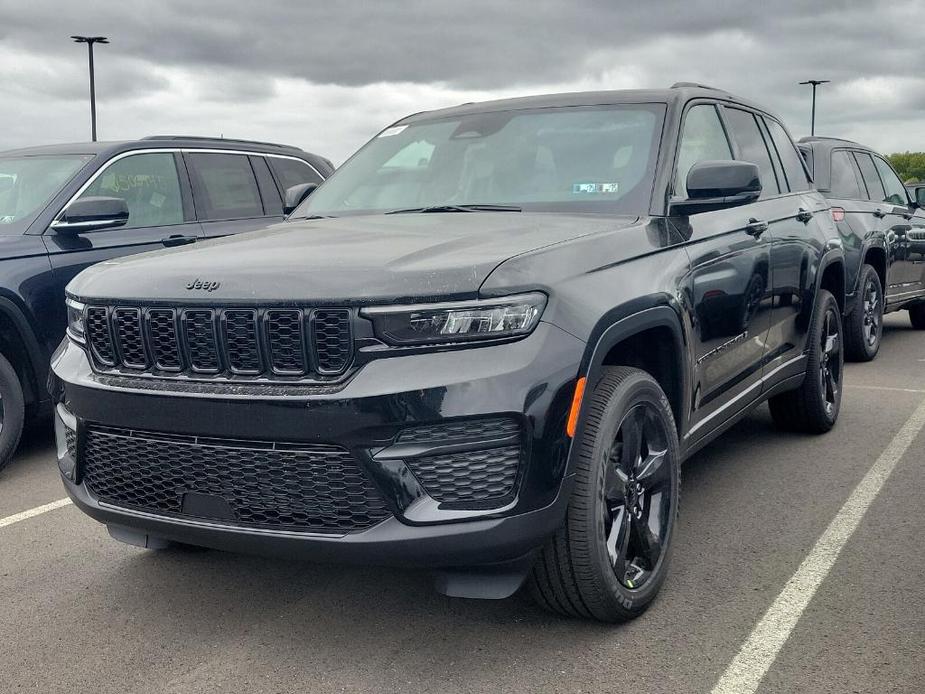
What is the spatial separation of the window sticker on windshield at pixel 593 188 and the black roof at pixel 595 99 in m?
0.57

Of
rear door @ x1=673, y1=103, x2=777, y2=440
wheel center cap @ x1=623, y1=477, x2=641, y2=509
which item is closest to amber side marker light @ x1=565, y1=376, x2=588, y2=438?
wheel center cap @ x1=623, y1=477, x2=641, y2=509

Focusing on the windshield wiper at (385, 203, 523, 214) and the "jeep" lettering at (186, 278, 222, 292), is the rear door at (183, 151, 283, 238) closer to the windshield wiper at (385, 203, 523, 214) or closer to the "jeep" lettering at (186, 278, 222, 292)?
the windshield wiper at (385, 203, 523, 214)

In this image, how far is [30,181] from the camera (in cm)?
639

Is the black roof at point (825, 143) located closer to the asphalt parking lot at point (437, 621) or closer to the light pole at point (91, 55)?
the asphalt parking lot at point (437, 621)

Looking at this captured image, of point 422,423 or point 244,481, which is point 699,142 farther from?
point 244,481

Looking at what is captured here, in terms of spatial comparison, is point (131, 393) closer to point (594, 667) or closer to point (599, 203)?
point (594, 667)

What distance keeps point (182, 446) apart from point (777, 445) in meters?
3.77

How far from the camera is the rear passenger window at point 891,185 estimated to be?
9914mm

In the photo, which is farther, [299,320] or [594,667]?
[594,667]

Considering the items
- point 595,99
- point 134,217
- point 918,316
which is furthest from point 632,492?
point 918,316

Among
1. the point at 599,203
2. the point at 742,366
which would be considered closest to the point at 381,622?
the point at 599,203

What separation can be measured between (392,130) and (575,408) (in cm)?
255

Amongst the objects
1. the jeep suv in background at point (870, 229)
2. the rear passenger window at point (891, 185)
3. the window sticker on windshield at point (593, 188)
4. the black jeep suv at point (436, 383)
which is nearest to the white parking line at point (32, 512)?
the black jeep suv at point (436, 383)

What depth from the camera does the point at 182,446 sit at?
118 inches
